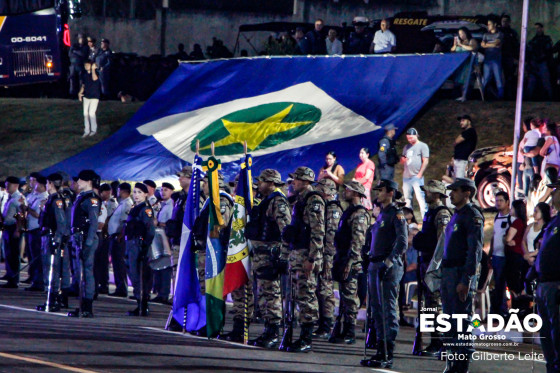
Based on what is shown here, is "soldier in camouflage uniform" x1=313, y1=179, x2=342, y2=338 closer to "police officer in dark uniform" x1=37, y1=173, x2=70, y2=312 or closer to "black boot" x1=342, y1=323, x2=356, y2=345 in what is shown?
"black boot" x1=342, y1=323, x2=356, y2=345

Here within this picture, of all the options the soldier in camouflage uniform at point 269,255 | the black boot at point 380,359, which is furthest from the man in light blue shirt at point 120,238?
the black boot at point 380,359

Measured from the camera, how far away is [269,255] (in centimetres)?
1413

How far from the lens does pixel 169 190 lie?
63.8 ft

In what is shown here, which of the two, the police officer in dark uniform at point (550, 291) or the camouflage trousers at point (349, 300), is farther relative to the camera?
the camouflage trousers at point (349, 300)

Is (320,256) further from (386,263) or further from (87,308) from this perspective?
(87,308)

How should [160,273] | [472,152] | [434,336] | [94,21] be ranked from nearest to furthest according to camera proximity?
[434,336] → [160,273] → [472,152] → [94,21]

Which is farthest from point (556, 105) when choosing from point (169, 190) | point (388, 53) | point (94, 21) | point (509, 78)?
point (94, 21)

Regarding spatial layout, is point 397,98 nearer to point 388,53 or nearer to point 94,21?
point 388,53

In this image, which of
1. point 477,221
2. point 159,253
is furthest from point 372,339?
point 159,253

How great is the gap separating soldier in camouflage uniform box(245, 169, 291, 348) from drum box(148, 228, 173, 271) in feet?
11.6

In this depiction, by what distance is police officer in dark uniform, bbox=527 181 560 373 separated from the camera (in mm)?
10891

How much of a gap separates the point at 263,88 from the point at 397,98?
3.35m

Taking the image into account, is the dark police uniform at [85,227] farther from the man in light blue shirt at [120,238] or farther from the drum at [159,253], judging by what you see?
the man in light blue shirt at [120,238]

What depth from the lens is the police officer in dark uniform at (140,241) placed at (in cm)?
1670
